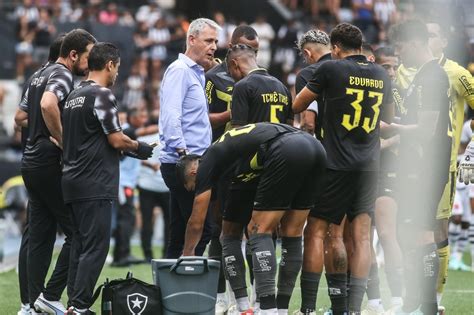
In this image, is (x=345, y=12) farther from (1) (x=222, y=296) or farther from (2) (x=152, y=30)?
(1) (x=222, y=296)

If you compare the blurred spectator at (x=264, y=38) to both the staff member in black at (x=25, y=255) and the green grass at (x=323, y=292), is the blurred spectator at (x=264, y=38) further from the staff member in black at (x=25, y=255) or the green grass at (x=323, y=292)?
the staff member in black at (x=25, y=255)

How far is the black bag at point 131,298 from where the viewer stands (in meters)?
8.59

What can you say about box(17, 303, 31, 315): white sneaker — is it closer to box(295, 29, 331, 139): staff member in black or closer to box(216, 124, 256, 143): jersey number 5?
box(216, 124, 256, 143): jersey number 5

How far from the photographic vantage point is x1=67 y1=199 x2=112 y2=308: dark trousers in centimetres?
895

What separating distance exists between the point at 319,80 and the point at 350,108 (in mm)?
360

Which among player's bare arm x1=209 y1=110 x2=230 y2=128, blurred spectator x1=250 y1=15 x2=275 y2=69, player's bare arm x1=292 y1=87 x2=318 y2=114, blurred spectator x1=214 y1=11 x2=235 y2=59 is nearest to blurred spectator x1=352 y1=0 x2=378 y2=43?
blurred spectator x1=250 y1=15 x2=275 y2=69

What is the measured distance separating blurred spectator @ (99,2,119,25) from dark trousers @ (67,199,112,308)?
17.9 meters

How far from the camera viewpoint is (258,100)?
9.66 meters

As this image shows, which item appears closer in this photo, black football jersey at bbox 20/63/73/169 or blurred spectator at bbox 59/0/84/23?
black football jersey at bbox 20/63/73/169

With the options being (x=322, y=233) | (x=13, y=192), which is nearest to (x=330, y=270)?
(x=322, y=233)

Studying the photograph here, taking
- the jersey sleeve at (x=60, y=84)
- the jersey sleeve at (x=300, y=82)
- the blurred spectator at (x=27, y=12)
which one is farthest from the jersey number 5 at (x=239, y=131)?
the blurred spectator at (x=27, y=12)

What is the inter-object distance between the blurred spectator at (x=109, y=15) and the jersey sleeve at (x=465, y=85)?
57.3 feet

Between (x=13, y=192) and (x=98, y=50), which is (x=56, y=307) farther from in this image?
(x=13, y=192)

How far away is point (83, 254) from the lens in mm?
9055
